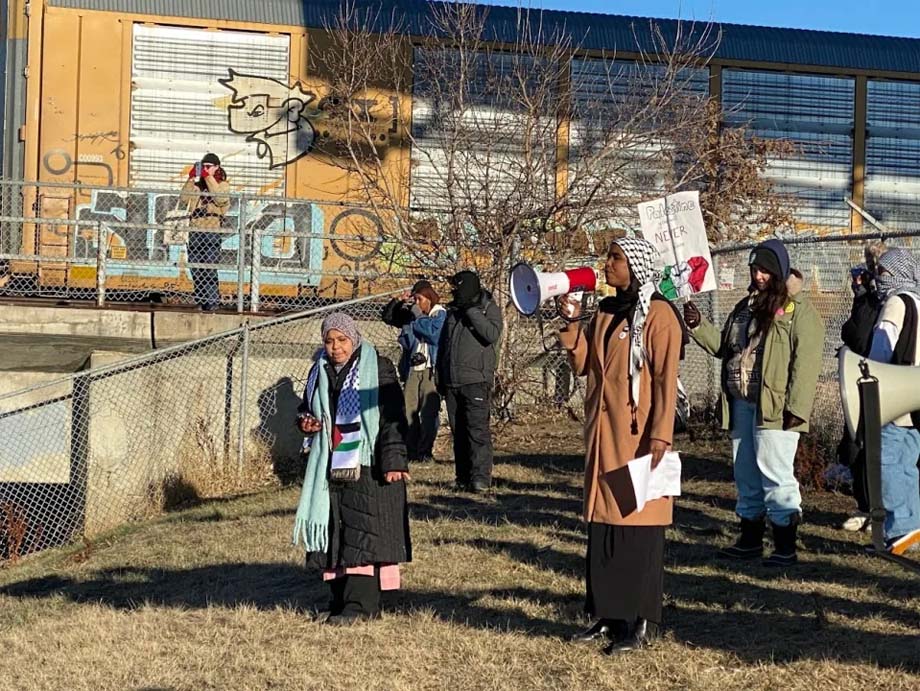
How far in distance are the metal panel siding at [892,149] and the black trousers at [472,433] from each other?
7.21m

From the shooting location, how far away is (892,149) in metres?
16.1

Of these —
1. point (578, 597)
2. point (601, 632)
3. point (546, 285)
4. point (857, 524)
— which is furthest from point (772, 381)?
point (546, 285)

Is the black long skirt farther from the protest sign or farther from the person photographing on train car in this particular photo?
the person photographing on train car

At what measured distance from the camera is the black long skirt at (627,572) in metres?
6.02

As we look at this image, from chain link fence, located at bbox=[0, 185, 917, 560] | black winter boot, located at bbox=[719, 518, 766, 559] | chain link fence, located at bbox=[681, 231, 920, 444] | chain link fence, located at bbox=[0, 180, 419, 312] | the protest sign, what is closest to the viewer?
the protest sign

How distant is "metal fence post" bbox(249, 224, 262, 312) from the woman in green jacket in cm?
758

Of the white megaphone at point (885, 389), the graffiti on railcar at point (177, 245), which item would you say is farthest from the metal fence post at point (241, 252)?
the white megaphone at point (885, 389)

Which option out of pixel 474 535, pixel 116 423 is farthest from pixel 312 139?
pixel 474 535

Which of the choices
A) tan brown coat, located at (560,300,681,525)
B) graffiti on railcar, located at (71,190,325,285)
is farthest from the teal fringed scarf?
graffiti on railcar, located at (71,190,325,285)

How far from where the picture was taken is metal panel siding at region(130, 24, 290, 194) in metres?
15.4

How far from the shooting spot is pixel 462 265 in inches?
545

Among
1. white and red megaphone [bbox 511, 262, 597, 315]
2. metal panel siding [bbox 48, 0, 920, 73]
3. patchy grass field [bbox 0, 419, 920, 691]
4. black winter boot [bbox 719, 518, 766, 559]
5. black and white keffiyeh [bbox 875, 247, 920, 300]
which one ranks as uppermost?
metal panel siding [bbox 48, 0, 920, 73]

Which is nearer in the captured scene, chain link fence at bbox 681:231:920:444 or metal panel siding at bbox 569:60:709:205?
chain link fence at bbox 681:231:920:444

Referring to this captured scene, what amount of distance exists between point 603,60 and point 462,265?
2.96 m
